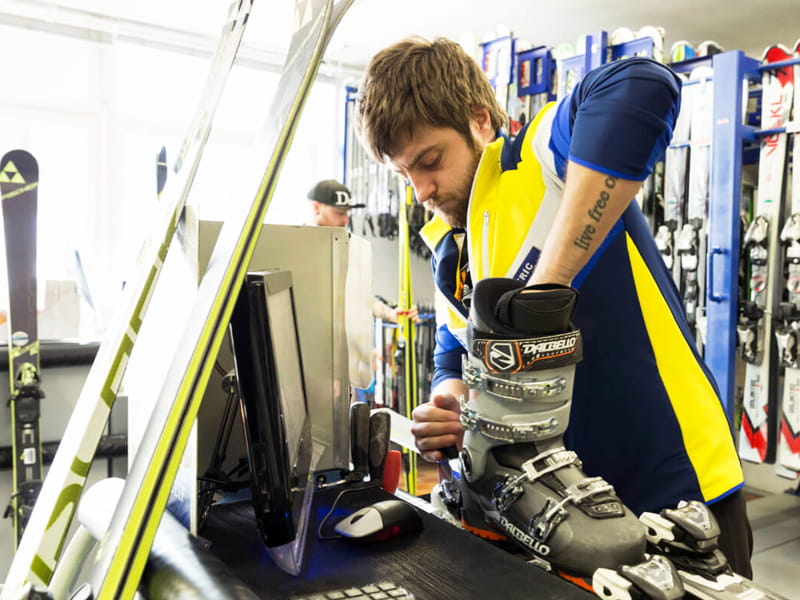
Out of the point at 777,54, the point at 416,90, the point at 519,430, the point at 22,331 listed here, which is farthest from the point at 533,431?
the point at 777,54

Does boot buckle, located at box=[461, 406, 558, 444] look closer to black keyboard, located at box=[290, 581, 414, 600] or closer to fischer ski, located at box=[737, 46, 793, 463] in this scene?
black keyboard, located at box=[290, 581, 414, 600]

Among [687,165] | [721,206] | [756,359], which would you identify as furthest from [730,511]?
[687,165]

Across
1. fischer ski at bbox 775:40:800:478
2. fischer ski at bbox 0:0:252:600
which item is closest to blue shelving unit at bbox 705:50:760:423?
fischer ski at bbox 775:40:800:478

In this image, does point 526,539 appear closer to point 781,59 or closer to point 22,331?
point 22,331

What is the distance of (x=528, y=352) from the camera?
638 millimetres

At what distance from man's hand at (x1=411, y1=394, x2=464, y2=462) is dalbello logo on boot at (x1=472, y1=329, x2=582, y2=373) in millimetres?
337

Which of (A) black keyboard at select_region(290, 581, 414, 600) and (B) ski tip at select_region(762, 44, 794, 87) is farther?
(B) ski tip at select_region(762, 44, 794, 87)

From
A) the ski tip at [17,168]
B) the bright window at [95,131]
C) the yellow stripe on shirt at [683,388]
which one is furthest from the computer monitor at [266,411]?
the bright window at [95,131]

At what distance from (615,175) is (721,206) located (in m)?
2.46

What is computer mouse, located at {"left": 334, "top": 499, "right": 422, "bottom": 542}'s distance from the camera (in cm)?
79

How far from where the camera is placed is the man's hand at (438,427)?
3.22 feet

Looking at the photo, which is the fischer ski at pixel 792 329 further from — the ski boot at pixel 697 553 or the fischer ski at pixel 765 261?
the ski boot at pixel 697 553

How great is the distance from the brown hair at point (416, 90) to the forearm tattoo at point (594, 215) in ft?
1.06

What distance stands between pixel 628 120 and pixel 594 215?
0.11 m
